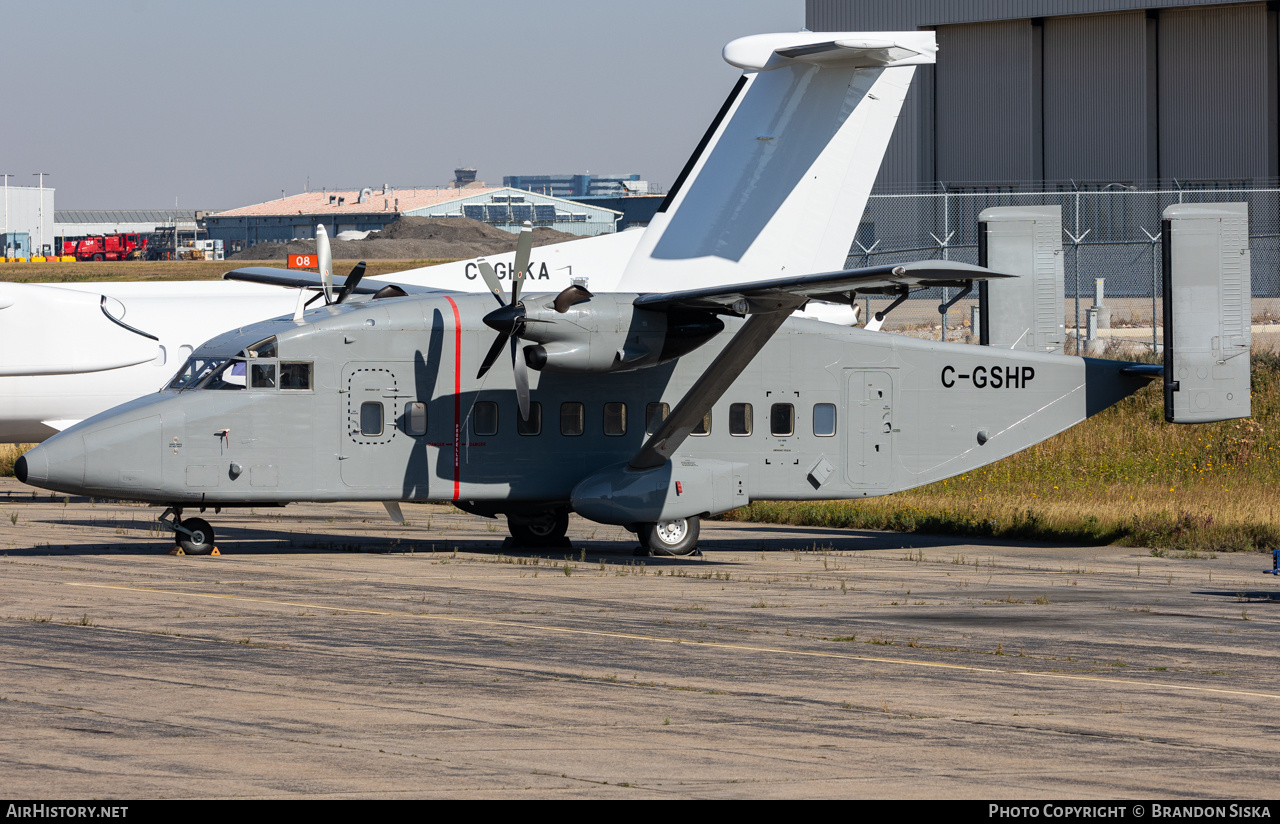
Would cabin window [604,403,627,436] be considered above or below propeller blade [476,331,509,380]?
below

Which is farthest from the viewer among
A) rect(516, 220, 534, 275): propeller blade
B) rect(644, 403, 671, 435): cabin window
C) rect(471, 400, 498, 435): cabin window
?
rect(644, 403, 671, 435): cabin window

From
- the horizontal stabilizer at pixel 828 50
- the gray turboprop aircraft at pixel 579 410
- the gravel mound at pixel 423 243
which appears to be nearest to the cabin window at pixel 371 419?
the gray turboprop aircraft at pixel 579 410

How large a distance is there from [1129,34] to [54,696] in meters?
57.8

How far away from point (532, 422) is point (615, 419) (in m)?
1.26

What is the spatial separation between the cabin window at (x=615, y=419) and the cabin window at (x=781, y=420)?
2234mm

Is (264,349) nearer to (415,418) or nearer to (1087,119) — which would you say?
(415,418)

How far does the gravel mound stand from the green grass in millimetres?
91909

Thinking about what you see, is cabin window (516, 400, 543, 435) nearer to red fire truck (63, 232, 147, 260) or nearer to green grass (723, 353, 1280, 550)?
green grass (723, 353, 1280, 550)

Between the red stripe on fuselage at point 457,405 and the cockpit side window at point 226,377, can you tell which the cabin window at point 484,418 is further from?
the cockpit side window at point 226,377

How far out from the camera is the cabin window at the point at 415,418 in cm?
2167

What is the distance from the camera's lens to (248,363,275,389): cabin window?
21219 mm

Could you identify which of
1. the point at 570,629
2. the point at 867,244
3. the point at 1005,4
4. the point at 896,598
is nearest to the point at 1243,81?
the point at 1005,4

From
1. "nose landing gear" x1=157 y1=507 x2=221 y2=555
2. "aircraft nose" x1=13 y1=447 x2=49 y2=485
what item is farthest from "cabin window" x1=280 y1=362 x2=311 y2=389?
"aircraft nose" x1=13 y1=447 x2=49 y2=485

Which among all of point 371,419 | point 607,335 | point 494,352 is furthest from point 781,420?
point 371,419
